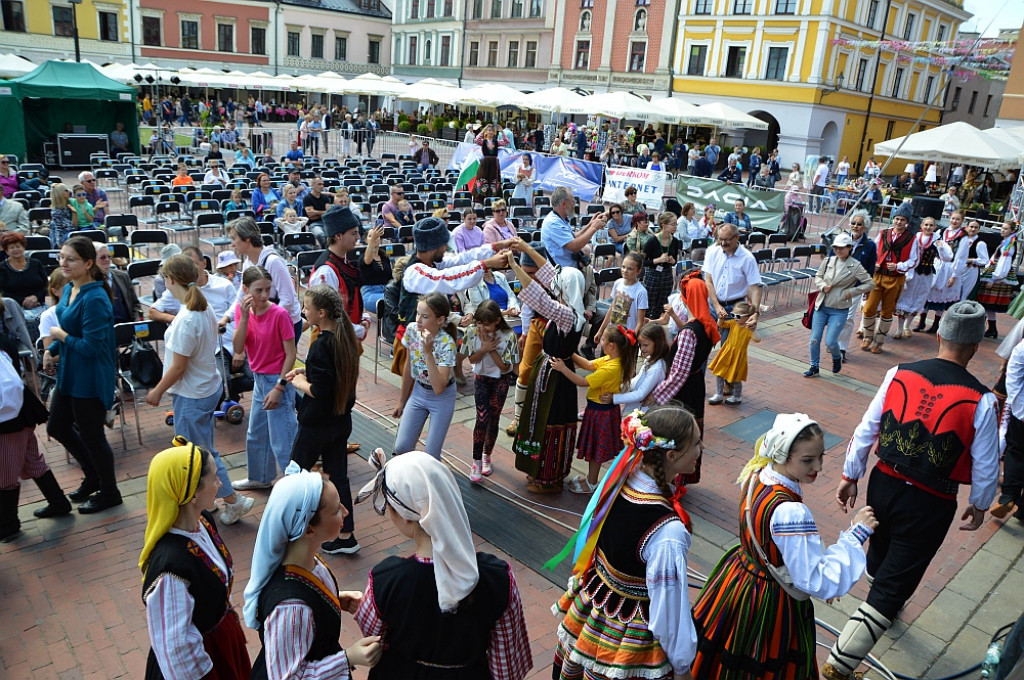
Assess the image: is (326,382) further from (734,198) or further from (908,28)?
(908,28)

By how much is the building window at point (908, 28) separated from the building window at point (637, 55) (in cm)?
1435

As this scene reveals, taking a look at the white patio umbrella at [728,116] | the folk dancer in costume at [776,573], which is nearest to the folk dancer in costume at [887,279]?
the folk dancer in costume at [776,573]

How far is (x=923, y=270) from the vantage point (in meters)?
10.2

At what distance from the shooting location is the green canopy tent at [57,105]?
1992cm

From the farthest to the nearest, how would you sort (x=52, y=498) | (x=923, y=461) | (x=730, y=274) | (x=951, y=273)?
1. (x=951, y=273)
2. (x=730, y=274)
3. (x=52, y=498)
4. (x=923, y=461)

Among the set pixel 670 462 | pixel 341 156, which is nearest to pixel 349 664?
pixel 670 462

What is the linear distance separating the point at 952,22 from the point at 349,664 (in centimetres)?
5480

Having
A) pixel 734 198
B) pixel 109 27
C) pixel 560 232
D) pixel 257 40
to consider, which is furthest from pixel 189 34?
pixel 560 232

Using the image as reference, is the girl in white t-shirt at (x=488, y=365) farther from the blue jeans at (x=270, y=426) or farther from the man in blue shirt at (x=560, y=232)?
the man in blue shirt at (x=560, y=232)

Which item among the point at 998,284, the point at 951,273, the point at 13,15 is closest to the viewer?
the point at 951,273

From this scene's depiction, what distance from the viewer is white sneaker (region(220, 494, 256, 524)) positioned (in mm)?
5023

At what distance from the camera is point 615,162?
28.6 meters

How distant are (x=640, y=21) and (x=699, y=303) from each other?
43734mm

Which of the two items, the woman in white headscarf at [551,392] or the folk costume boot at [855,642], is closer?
the folk costume boot at [855,642]
